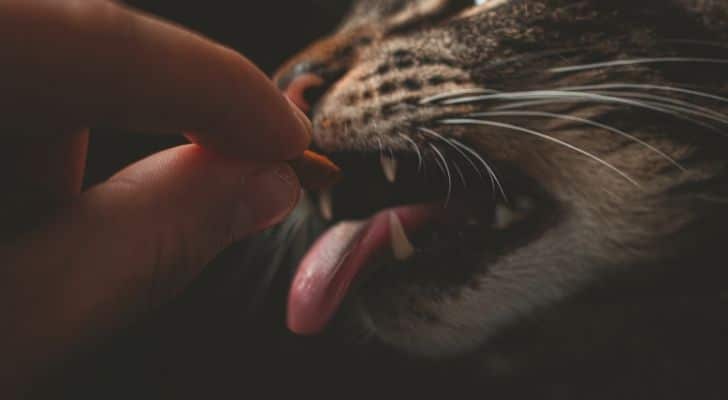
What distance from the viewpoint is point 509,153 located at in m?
0.66

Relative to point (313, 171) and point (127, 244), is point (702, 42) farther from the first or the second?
point (127, 244)

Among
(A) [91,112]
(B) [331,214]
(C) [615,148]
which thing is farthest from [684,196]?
(A) [91,112]

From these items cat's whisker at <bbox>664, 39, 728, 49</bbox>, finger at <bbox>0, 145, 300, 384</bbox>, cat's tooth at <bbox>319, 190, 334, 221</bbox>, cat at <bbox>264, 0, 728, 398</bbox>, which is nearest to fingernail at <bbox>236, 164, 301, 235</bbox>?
finger at <bbox>0, 145, 300, 384</bbox>

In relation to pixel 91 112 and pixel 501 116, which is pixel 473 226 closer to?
pixel 501 116

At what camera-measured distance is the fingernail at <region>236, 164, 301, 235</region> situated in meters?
0.47

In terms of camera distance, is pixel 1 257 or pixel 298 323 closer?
pixel 1 257

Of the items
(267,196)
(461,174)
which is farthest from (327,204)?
(267,196)

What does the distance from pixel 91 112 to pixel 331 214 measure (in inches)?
21.9

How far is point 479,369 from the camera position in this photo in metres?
0.85

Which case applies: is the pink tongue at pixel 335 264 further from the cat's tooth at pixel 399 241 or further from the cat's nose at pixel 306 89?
the cat's nose at pixel 306 89

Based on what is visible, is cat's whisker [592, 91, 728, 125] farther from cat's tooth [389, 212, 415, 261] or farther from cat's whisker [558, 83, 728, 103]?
cat's tooth [389, 212, 415, 261]

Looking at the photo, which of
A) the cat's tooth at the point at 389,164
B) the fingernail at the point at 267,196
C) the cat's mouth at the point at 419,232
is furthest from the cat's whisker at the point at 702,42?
the fingernail at the point at 267,196

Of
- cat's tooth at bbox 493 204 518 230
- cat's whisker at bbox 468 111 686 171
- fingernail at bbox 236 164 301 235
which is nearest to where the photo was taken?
fingernail at bbox 236 164 301 235

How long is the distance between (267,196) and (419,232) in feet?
1.06
